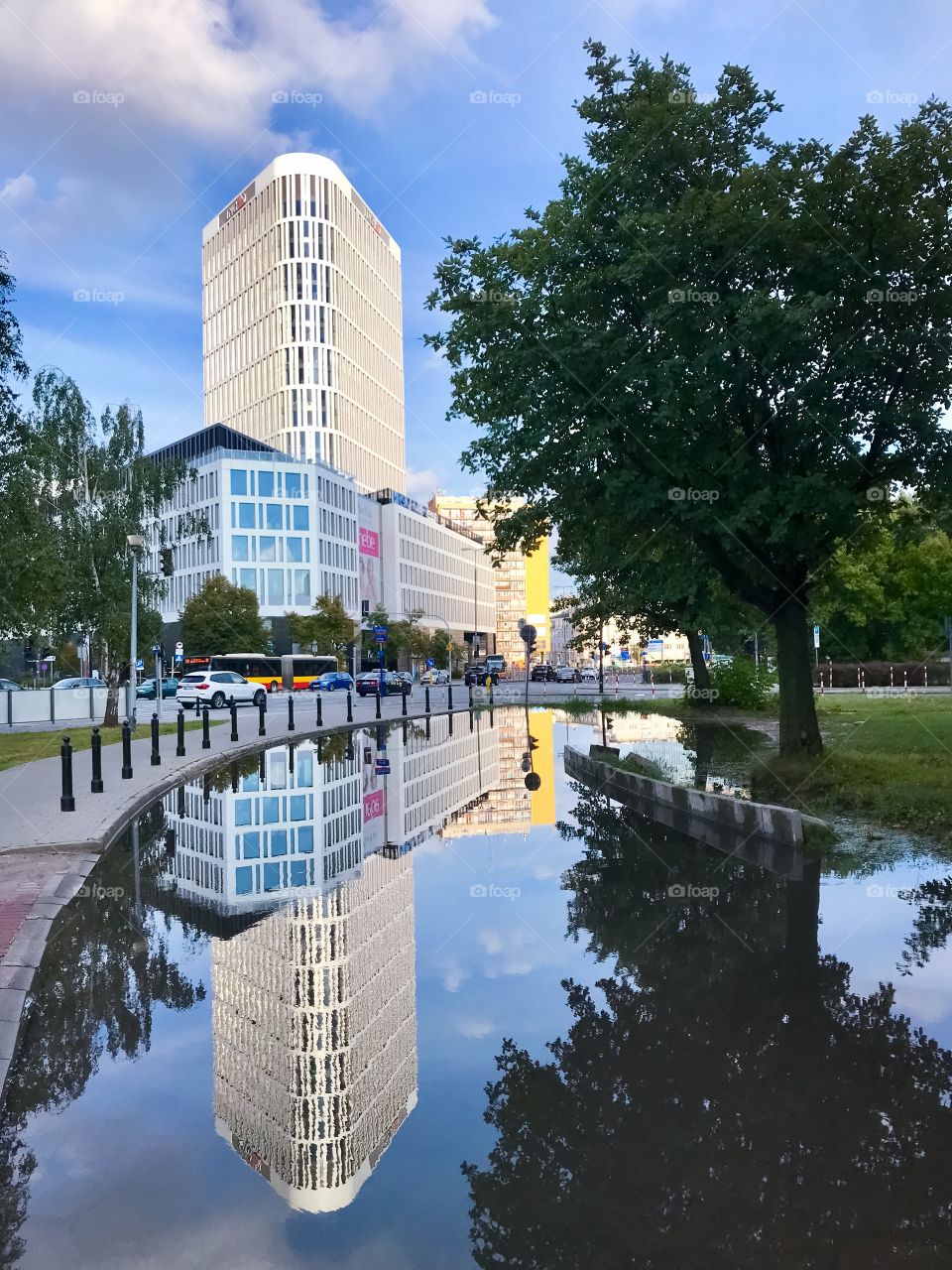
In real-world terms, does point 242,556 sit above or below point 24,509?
above

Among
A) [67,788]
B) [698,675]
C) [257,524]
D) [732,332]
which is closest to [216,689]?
[698,675]

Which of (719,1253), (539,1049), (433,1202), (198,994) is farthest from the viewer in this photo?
(198,994)

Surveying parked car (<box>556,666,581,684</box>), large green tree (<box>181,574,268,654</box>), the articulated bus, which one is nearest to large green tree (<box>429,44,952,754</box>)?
the articulated bus

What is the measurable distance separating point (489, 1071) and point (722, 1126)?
1.15 metres

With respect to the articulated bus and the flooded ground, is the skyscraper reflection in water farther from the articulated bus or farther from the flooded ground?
the articulated bus

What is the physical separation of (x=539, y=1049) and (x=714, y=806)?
24.4ft

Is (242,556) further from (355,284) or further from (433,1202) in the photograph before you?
(433,1202)

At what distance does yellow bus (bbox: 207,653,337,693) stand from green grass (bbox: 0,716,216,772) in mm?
33476

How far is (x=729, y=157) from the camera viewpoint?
51.7 ft

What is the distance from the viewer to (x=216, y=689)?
54.7 metres

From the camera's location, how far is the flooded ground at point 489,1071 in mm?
3525

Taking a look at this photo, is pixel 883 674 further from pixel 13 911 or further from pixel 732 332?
pixel 13 911

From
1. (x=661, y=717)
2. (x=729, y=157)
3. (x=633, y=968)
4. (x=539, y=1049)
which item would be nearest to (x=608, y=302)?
(x=729, y=157)

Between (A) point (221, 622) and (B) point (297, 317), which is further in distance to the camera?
(B) point (297, 317)
